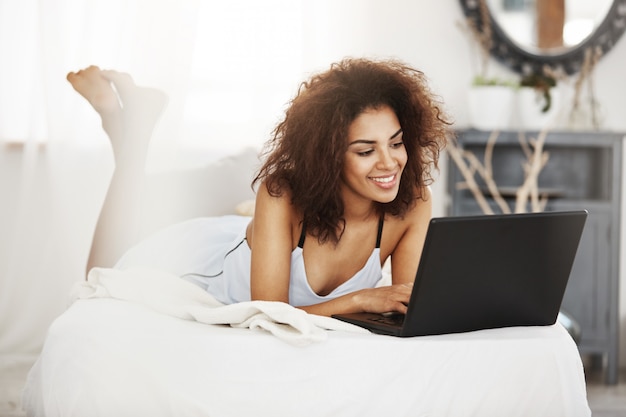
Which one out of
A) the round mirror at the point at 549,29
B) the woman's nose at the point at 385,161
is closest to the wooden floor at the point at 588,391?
the woman's nose at the point at 385,161

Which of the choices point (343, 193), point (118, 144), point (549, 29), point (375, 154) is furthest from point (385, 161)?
point (549, 29)

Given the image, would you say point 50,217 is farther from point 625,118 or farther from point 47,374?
point 625,118

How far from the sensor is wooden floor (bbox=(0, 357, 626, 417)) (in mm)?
2143

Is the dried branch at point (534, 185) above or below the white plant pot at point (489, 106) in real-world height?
below

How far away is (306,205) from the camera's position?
6.22ft

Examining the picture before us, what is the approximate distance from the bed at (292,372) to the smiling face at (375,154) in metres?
0.43

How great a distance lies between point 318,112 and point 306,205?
0.21 metres

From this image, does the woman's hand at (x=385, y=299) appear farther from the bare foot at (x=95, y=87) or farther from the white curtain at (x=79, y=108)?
the bare foot at (x=95, y=87)

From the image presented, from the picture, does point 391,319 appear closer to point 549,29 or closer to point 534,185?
point 534,185

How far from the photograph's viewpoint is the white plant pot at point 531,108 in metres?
3.61

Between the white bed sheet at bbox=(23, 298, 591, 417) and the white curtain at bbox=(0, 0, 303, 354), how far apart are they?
1.91ft

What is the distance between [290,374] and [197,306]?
33 centimetres

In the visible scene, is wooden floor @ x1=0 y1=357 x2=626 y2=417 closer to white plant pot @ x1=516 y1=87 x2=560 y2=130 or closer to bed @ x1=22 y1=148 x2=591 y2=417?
bed @ x1=22 y1=148 x2=591 y2=417

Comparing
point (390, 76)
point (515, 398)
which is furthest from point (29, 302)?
point (515, 398)
